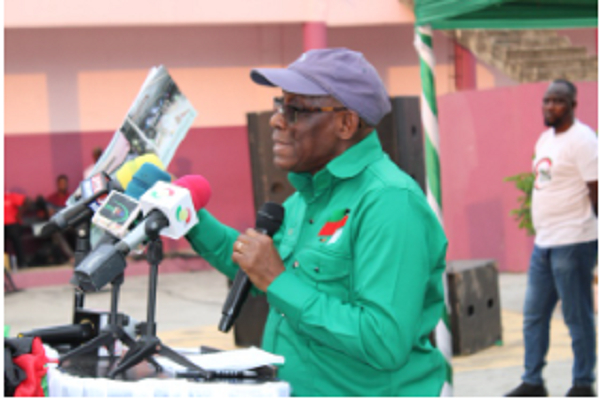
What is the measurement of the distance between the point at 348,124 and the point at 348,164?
109 millimetres

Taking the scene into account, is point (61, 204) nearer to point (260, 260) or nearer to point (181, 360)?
point (181, 360)

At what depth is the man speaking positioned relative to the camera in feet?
6.95

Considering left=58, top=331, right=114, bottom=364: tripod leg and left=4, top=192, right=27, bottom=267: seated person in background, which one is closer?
left=58, top=331, right=114, bottom=364: tripod leg

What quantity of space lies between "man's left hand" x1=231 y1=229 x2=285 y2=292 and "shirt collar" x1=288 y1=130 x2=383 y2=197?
8.9 inches

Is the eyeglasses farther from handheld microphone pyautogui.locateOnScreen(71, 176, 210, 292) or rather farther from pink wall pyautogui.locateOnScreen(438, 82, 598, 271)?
pink wall pyautogui.locateOnScreen(438, 82, 598, 271)

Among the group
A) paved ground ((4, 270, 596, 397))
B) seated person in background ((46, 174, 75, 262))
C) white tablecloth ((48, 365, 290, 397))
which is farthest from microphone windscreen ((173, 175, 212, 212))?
seated person in background ((46, 174, 75, 262))

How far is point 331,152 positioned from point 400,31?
13805 mm

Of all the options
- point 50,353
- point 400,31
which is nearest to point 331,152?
point 50,353

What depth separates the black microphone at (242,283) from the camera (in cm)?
248

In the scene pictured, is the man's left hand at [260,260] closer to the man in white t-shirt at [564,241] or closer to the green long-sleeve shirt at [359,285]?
the green long-sleeve shirt at [359,285]

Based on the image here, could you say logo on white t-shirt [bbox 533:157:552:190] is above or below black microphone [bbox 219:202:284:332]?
above

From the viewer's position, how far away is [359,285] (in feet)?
7.07


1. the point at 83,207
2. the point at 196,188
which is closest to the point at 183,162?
the point at 83,207

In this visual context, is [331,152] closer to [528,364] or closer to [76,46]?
[528,364]
